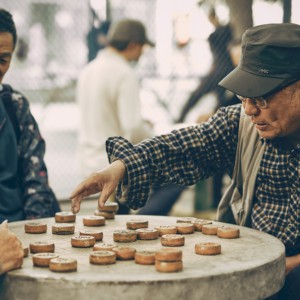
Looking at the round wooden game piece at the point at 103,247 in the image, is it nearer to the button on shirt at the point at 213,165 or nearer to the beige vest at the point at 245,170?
the button on shirt at the point at 213,165

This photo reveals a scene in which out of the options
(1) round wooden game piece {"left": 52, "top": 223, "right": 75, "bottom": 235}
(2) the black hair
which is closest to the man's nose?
(1) round wooden game piece {"left": 52, "top": 223, "right": 75, "bottom": 235}

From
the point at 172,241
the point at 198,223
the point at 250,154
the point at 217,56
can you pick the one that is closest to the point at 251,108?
→ the point at 250,154

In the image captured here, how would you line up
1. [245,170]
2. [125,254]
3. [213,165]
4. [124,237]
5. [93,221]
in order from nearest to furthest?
[125,254] < [124,237] < [93,221] < [245,170] < [213,165]

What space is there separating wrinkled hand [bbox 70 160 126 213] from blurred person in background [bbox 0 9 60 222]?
64 cm

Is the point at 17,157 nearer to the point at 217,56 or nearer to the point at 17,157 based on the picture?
the point at 17,157

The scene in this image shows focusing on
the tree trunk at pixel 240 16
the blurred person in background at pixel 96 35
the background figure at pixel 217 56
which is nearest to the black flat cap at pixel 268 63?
the tree trunk at pixel 240 16

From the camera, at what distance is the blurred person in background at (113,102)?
5629mm

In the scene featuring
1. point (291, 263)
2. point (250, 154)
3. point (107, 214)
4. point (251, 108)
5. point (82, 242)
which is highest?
point (251, 108)

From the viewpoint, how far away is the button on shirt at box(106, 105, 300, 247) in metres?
3.23

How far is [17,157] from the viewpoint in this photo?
3.71 metres

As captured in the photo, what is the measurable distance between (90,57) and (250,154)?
16.5 ft

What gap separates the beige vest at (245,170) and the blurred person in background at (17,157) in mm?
1032

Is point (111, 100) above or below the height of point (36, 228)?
above

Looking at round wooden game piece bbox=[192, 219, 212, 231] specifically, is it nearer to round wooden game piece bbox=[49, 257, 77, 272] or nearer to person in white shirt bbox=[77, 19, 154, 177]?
round wooden game piece bbox=[49, 257, 77, 272]
